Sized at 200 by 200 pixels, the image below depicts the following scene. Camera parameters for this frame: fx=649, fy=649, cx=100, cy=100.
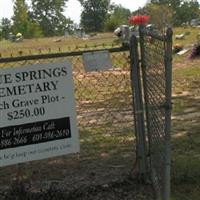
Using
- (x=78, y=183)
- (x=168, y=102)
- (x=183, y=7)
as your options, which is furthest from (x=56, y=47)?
(x=183, y=7)

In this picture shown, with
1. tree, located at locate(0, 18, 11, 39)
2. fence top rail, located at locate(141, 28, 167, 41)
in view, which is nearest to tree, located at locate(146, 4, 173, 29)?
fence top rail, located at locate(141, 28, 167, 41)

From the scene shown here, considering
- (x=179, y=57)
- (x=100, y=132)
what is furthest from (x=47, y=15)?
(x=100, y=132)

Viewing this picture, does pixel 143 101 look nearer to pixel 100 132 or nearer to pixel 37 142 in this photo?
pixel 37 142

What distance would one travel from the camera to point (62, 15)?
110188 millimetres

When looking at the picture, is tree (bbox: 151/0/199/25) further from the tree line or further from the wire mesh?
the wire mesh

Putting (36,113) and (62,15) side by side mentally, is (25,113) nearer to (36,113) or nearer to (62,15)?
(36,113)

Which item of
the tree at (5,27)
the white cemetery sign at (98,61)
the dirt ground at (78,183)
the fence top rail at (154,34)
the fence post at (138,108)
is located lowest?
the tree at (5,27)

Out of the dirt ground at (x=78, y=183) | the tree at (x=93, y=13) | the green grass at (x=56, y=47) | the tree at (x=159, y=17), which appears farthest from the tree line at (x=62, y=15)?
the dirt ground at (x=78, y=183)

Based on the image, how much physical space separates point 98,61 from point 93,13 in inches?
3504

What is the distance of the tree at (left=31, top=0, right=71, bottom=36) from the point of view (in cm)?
10725

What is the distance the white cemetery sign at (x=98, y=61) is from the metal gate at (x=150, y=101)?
9.6 inches

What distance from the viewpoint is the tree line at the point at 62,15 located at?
268 feet

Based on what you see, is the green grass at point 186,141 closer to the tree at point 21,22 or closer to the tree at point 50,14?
the tree at point 21,22

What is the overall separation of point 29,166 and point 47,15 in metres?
104
